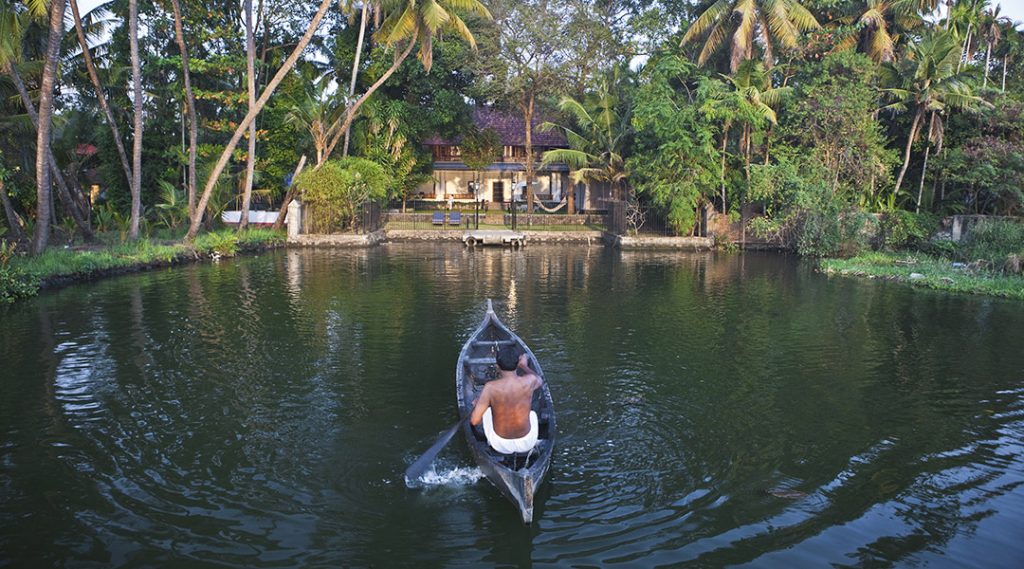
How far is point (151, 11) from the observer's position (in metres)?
27.9

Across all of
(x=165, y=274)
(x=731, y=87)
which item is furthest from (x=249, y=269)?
(x=731, y=87)

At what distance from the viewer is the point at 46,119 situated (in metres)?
18.8

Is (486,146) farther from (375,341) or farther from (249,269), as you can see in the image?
(375,341)

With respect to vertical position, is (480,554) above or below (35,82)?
below

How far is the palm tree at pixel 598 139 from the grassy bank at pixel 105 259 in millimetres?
14648

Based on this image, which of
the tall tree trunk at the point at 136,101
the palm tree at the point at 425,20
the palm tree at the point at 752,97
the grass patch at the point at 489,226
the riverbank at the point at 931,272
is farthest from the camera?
the grass patch at the point at 489,226

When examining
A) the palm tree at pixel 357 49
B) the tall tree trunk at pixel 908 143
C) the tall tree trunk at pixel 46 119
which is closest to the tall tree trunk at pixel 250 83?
the palm tree at pixel 357 49

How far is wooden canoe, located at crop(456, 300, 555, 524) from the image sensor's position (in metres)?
6.24

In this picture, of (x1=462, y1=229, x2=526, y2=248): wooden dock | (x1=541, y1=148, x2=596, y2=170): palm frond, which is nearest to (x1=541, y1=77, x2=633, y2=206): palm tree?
(x1=541, y1=148, x2=596, y2=170): palm frond

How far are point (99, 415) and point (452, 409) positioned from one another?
443 centimetres

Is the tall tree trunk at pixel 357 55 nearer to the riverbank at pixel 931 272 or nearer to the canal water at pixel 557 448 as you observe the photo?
the canal water at pixel 557 448

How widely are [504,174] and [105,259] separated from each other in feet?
99.2

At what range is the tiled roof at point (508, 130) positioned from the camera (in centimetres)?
4456

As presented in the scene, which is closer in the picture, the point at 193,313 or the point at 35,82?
the point at 193,313
